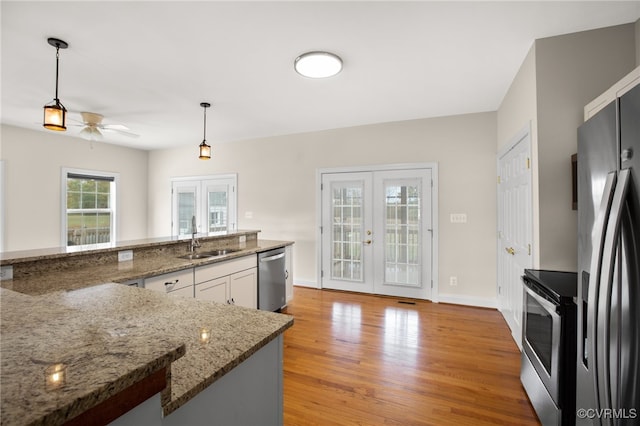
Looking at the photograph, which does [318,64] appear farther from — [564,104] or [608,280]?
[608,280]

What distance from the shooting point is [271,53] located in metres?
2.49

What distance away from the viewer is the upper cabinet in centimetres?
134

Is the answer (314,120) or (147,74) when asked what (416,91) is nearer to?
(314,120)

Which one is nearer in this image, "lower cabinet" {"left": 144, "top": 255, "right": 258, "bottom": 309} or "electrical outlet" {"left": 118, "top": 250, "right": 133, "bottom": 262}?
"lower cabinet" {"left": 144, "top": 255, "right": 258, "bottom": 309}

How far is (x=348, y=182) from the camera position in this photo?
186 inches

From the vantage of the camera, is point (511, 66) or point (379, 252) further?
point (379, 252)

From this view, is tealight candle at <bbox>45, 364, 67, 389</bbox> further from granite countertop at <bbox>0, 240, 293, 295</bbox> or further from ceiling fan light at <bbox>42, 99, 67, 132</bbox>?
ceiling fan light at <bbox>42, 99, 67, 132</bbox>

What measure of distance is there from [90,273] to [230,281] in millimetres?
1157

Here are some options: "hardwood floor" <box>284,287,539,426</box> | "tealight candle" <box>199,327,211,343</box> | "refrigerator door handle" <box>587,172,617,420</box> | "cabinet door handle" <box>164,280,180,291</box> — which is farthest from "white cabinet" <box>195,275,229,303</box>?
"refrigerator door handle" <box>587,172,617,420</box>

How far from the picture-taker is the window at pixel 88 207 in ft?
17.1

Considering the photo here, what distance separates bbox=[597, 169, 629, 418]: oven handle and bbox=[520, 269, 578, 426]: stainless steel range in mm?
699

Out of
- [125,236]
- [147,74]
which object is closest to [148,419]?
[147,74]

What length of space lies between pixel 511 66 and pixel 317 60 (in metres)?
1.80

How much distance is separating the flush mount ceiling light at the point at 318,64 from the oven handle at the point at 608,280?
2.15 metres
